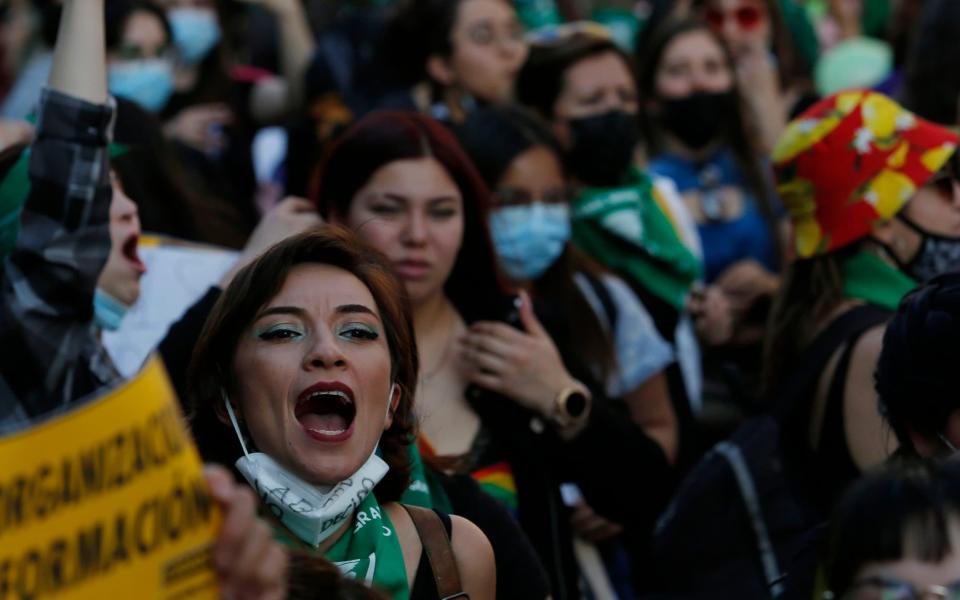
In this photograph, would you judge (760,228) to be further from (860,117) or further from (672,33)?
(860,117)

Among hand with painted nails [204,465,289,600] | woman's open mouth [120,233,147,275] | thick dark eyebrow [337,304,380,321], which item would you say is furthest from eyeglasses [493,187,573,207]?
hand with painted nails [204,465,289,600]

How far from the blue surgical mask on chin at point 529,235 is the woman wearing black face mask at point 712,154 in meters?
1.45

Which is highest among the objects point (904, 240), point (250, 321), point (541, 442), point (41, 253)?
point (41, 253)

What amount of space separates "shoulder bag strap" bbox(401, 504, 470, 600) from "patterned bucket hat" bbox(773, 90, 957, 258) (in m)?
1.78

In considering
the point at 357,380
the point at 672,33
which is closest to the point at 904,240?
the point at 357,380

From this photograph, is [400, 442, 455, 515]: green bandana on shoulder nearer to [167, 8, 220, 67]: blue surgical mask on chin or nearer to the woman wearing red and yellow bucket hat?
the woman wearing red and yellow bucket hat

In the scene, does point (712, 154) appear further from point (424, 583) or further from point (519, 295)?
point (424, 583)

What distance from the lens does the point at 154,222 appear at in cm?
537

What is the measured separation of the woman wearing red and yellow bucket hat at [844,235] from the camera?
4.34 meters

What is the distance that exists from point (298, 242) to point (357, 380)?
324 mm

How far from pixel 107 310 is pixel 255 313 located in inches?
33.2

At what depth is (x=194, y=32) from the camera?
26.8 ft

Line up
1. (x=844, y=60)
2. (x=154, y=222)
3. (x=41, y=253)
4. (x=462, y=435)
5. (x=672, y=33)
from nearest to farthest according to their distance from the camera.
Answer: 1. (x=41, y=253)
2. (x=462, y=435)
3. (x=154, y=222)
4. (x=672, y=33)
5. (x=844, y=60)

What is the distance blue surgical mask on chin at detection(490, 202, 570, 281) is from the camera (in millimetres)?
5285
